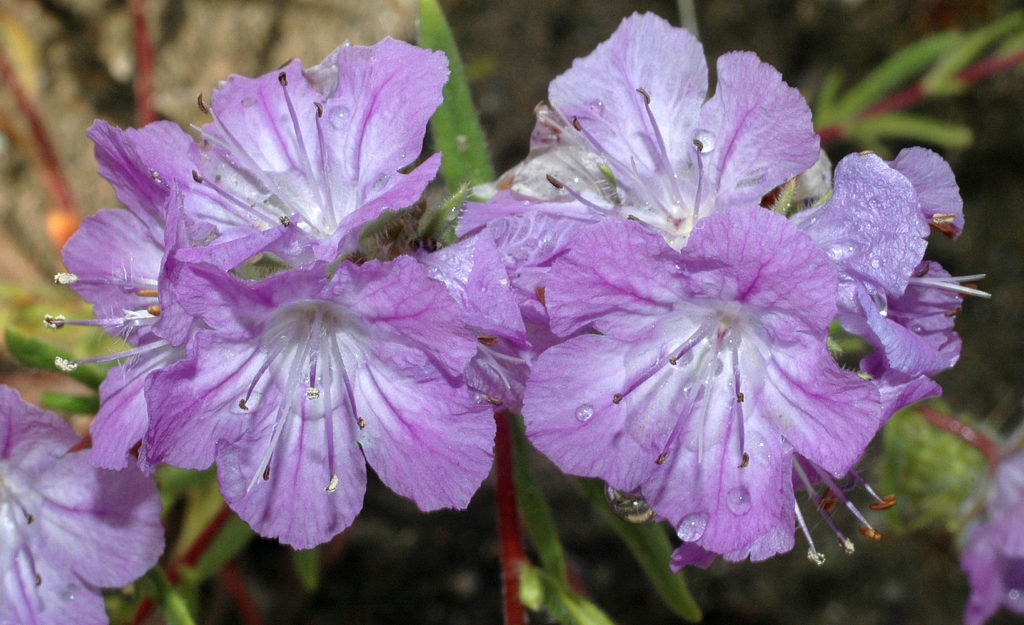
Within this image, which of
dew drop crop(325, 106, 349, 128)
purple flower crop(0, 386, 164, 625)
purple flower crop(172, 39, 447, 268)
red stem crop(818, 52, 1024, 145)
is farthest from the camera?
red stem crop(818, 52, 1024, 145)

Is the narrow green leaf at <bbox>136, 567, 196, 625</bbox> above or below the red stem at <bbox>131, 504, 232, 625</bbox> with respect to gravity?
above

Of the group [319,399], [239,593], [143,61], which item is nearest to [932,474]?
[319,399]

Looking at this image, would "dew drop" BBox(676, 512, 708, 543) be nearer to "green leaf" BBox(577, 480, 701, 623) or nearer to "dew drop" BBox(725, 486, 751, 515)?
"dew drop" BBox(725, 486, 751, 515)

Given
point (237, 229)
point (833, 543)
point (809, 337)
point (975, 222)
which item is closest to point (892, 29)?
point (975, 222)

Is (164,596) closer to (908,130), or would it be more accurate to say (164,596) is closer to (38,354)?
(38,354)

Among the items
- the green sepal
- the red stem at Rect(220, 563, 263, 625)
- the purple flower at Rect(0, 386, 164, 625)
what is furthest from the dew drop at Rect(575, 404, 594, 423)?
the red stem at Rect(220, 563, 263, 625)

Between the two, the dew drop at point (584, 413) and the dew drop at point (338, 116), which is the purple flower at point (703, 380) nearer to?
the dew drop at point (584, 413)
